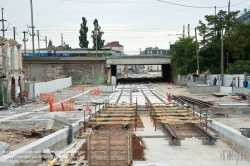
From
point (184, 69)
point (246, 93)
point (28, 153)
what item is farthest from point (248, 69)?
point (28, 153)

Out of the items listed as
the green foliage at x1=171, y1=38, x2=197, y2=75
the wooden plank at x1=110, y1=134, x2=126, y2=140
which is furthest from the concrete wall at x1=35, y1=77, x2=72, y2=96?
the wooden plank at x1=110, y1=134, x2=126, y2=140

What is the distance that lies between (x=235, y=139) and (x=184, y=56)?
48595 mm

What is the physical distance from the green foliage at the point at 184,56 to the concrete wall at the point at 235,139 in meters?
42.1

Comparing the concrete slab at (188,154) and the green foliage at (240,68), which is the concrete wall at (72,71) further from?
the concrete slab at (188,154)

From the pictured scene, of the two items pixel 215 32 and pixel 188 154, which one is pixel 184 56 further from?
pixel 188 154

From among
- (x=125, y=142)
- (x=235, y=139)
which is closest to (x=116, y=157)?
(x=125, y=142)

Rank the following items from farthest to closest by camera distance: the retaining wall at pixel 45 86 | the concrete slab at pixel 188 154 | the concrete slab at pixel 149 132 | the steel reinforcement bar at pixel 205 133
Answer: the retaining wall at pixel 45 86
the concrete slab at pixel 149 132
the steel reinforcement bar at pixel 205 133
the concrete slab at pixel 188 154

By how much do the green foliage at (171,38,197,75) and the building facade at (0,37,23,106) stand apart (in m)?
30.9

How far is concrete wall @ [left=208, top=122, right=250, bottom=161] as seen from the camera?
12512mm

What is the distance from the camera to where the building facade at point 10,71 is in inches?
1100

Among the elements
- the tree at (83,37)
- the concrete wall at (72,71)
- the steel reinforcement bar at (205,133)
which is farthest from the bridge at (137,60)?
the steel reinforcement bar at (205,133)

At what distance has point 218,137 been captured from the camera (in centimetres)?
1608

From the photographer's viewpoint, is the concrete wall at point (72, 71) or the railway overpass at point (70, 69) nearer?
the railway overpass at point (70, 69)

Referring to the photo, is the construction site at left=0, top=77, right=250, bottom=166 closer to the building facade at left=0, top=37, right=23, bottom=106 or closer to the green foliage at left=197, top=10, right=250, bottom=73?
the building facade at left=0, top=37, right=23, bottom=106
